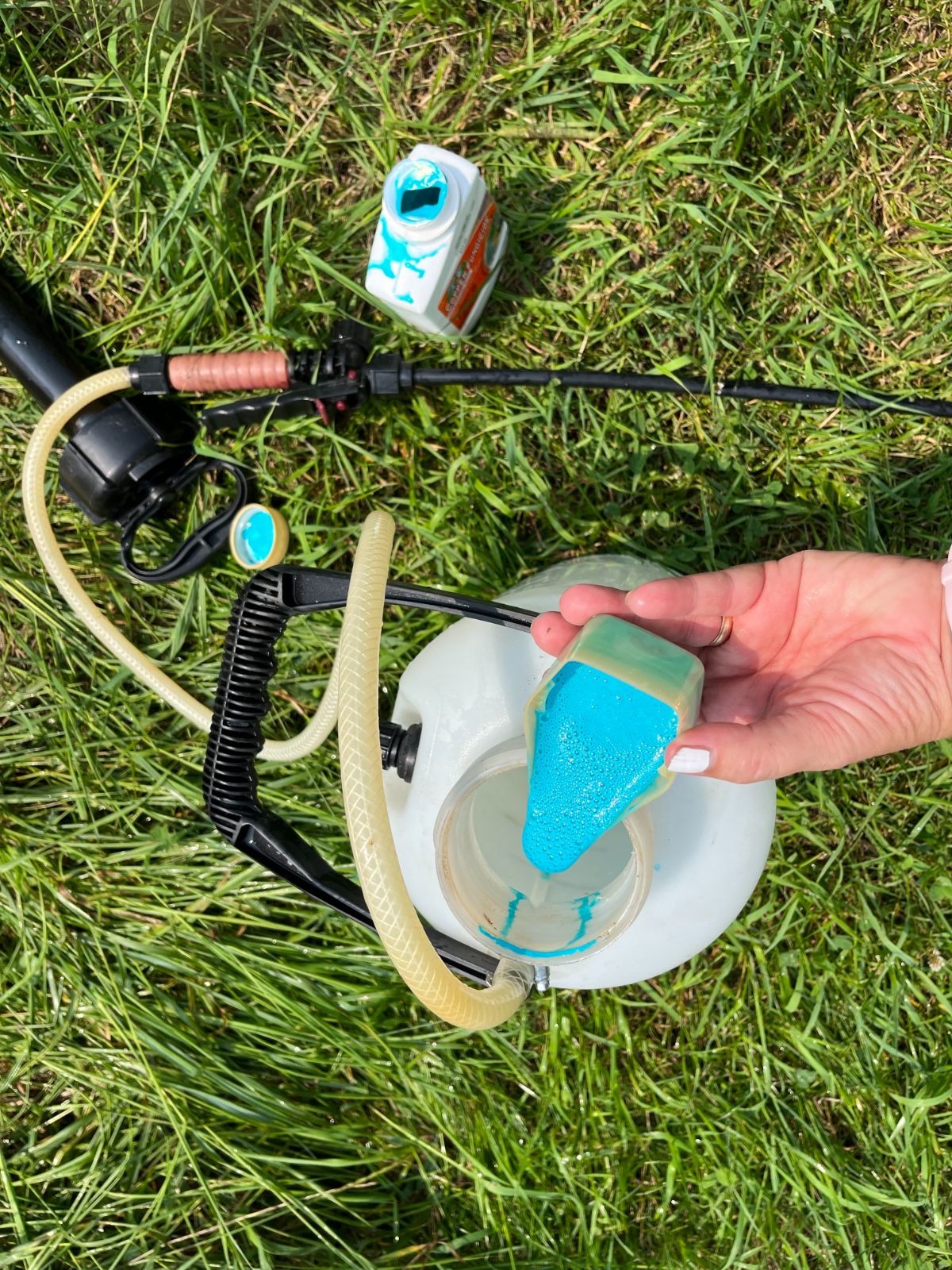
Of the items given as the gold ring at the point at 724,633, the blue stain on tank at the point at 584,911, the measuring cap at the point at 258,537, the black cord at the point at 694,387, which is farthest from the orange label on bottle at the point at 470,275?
the blue stain on tank at the point at 584,911

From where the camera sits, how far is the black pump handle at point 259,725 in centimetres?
144

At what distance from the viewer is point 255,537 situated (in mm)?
2051

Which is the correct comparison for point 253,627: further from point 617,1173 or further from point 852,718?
point 617,1173

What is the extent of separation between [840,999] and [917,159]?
179 cm

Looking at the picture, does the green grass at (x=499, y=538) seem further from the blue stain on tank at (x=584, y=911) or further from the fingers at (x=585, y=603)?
the blue stain on tank at (x=584, y=911)

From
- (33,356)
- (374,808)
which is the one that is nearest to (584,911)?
(374,808)

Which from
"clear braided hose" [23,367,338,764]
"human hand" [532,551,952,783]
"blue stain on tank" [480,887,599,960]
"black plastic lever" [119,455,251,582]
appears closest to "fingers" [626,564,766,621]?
"human hand" [532,551,952,783]

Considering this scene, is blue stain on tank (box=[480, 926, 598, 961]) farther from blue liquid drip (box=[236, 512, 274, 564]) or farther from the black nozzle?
blue liquid drip (box=[236, 512, 274, 564])

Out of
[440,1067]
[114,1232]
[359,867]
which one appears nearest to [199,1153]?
[114,1232]

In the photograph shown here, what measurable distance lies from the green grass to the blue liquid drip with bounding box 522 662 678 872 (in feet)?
2.54

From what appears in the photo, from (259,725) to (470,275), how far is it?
989mm

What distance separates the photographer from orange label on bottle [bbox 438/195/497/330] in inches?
72.7

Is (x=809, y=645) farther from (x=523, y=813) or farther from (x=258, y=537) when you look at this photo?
(x=258, y=537)

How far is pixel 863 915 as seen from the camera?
6.63 feet
